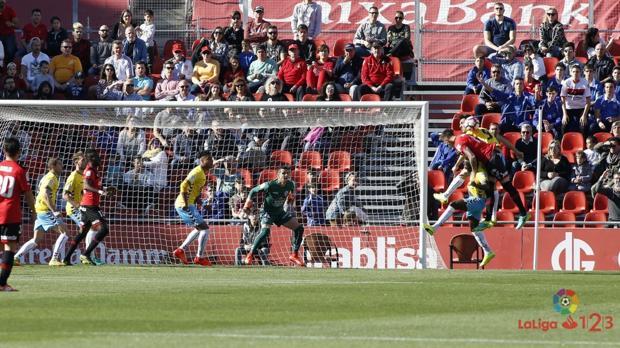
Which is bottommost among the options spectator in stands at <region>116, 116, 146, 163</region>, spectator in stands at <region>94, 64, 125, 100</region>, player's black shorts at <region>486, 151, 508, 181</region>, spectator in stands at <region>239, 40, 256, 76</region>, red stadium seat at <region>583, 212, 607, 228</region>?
red stadium seat at <region>583, 212, 607, 228</region>

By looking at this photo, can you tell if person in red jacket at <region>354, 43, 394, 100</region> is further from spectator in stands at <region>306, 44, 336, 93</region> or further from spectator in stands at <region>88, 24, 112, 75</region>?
spectator in stands at <region>88, 24, 112, 75</region>

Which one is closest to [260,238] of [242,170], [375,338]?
[242,170]

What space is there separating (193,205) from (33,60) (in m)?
7.30

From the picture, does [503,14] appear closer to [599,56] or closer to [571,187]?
[599,56]

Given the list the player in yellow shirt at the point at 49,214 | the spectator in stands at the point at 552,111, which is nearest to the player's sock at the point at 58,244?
the player in yellow shirt at the point at 49,214

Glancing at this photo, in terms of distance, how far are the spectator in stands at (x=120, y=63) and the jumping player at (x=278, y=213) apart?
662 cm

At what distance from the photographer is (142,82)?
90.6ft

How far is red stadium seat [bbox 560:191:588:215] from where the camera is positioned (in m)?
24.4

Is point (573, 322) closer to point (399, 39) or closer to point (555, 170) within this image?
point (555, 170)

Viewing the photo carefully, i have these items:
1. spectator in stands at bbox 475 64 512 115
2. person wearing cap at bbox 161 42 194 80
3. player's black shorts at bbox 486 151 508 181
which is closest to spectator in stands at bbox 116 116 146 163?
person wearing cap at bbox 161 42 194 80

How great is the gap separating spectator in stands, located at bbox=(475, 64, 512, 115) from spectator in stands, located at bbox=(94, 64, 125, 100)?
725 cm

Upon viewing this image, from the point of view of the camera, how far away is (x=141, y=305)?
45.6 ft

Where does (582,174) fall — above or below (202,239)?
above

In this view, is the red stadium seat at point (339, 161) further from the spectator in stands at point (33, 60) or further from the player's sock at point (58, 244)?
the spectator in stands at point (33, 60)
